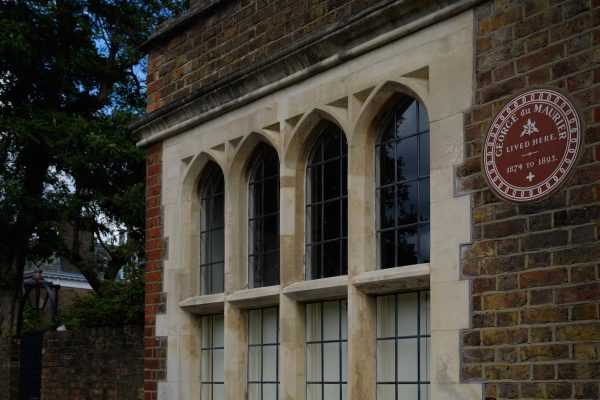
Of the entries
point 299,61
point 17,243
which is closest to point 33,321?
point 17,243

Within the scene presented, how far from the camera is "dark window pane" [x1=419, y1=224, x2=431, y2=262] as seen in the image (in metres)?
6.93

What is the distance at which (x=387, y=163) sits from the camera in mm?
7312

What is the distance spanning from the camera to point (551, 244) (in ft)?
18.9

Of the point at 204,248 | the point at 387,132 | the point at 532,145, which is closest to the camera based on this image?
the point at 532,145

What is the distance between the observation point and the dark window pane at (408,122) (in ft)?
23.4

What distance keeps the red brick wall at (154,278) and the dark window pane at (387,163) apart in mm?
2885

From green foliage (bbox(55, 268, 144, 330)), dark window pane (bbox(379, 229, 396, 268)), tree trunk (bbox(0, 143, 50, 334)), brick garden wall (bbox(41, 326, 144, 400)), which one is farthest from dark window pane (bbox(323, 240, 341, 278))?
tree trunk (bbox(0, 143, 50, 334))

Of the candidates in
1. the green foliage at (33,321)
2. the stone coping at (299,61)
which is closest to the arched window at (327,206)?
the stone coping at (299,61)

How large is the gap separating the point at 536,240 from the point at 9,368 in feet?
33.1

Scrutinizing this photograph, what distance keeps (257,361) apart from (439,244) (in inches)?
99.2

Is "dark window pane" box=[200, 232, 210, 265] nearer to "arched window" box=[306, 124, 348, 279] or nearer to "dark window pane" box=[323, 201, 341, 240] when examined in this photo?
"arched window" box=[306, 124, 348, 279]

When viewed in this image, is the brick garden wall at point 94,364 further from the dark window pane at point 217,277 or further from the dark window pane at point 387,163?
the dark window pane at point 387,163

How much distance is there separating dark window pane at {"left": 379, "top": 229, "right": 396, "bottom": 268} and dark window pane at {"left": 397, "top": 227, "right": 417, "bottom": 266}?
2.2 inches

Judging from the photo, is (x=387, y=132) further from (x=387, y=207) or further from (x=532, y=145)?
(x=532, y=145)
